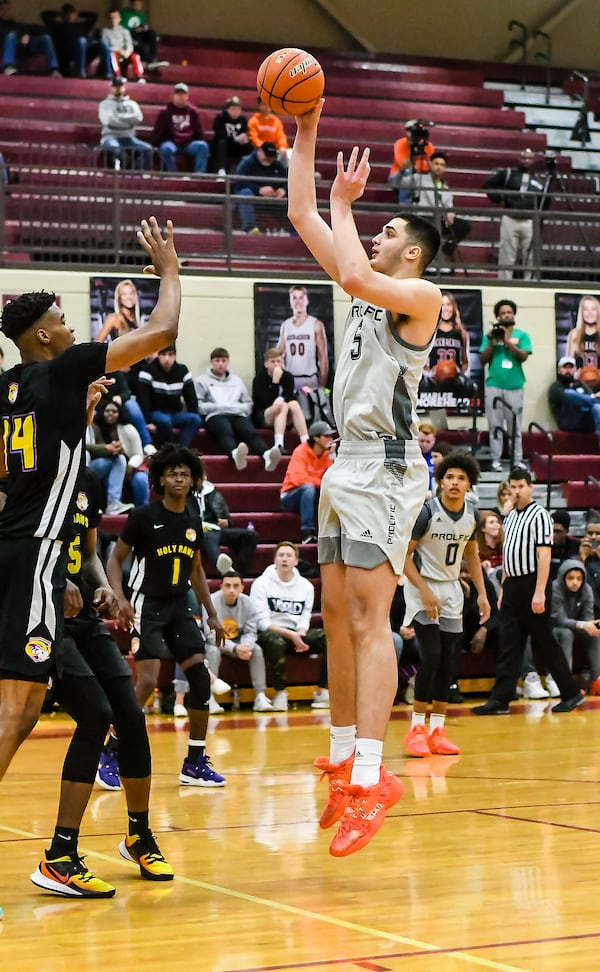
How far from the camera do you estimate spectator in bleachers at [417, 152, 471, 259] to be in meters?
17.9

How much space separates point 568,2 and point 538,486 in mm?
11148

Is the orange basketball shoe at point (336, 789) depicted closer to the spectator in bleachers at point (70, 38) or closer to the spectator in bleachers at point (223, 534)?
the spectator in bleachers at point (223, 534)

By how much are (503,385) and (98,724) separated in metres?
12.4

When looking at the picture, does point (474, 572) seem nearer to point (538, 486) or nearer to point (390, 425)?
point (390, 425)

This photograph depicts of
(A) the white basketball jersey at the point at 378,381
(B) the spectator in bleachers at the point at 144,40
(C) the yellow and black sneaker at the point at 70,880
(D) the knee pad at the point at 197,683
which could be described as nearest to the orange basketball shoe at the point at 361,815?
(C) the yellow and black sneaker at the point at 70,880

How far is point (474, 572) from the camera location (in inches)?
408

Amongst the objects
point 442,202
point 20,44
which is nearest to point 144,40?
point 20,44

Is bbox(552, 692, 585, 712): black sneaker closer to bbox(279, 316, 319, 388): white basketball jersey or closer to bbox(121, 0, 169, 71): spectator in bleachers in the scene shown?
bbox(279, 316, 319, 388): white basketball jersey

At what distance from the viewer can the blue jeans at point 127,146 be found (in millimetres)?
17625

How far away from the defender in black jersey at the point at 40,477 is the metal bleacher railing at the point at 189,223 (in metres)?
11.4

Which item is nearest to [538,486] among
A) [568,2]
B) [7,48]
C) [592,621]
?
[592,621]

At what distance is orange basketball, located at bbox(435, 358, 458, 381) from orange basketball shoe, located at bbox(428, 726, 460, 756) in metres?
8.24

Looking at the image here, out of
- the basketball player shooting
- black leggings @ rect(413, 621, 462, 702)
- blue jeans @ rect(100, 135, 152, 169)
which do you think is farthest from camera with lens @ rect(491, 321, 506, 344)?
the basketball player shooting

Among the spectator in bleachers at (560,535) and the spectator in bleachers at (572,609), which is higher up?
the spectator in bleachers at (560,535)
